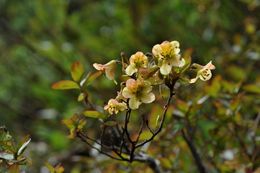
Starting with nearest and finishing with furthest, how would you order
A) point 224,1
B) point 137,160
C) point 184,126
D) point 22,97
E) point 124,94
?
point 124,94, point 137,160, point 184,126, point 224,1, point 22,97

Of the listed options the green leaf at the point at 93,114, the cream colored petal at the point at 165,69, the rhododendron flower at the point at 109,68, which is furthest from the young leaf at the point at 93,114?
the cream colored petal at the point at 165,69

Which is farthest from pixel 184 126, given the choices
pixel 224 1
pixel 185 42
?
pixel 185 42

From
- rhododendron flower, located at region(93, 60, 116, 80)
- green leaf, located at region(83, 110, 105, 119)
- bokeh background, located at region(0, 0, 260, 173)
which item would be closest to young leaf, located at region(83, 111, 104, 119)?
green leaf, located at region(83, 110, 105, 119)

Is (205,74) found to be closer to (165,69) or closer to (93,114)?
(165,69)

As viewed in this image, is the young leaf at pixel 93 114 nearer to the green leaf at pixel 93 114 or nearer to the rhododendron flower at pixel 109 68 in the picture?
the green leaf at pixel 93 114

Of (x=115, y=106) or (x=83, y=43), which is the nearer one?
(x=115, y=106)

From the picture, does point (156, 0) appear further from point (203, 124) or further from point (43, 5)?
point (203, 124)

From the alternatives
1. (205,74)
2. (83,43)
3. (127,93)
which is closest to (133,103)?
(127,93)
